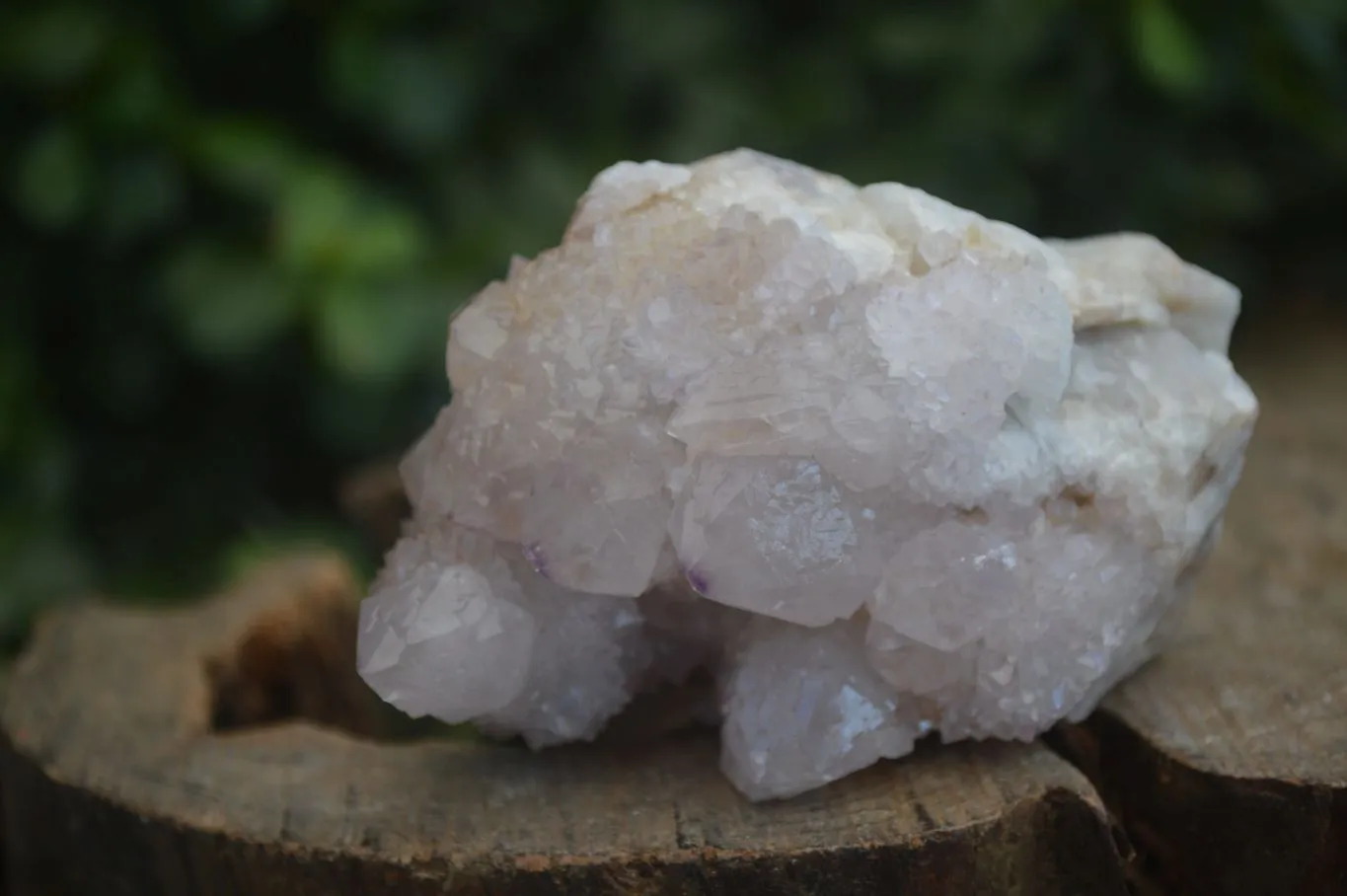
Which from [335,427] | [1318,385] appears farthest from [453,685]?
[1318,385]

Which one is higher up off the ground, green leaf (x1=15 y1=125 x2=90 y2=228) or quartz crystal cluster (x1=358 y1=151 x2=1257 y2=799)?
quartz crystal cluster (x1=358 y1=151 x2=1257 y2=799)

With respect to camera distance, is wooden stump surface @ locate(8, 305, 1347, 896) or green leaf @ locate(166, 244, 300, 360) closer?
wooden stump surface @ locate(8, 305, 1347, 896)

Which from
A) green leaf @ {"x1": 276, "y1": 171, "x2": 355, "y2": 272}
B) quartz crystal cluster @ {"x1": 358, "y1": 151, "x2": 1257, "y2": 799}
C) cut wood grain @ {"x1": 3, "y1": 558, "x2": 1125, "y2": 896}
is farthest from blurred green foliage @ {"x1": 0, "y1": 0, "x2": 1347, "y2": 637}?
quartz crystal cluster @ {"x1": 358, "y1": 151, "x2": 1257, "y2": 799}

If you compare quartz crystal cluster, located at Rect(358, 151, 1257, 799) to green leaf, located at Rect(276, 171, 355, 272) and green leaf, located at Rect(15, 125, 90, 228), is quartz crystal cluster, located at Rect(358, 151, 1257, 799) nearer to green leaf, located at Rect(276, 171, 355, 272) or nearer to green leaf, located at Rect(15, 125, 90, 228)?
green leaf, located at Rect(276, 171, 355, 272)

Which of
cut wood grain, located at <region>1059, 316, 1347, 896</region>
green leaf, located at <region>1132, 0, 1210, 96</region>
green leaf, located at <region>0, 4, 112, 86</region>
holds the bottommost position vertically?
cut wood grain, located at <region>1059, 316, 1347, 896</region>

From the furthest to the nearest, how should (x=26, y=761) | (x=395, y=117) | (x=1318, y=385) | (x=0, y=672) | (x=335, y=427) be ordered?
(x=335, y=427) → (x=395, y=117) → (x=1318, y=385) → (x=0, y=672) → (x=26, y=761)

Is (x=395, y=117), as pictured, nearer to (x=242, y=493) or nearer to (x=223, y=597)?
(x=242, y=493)
